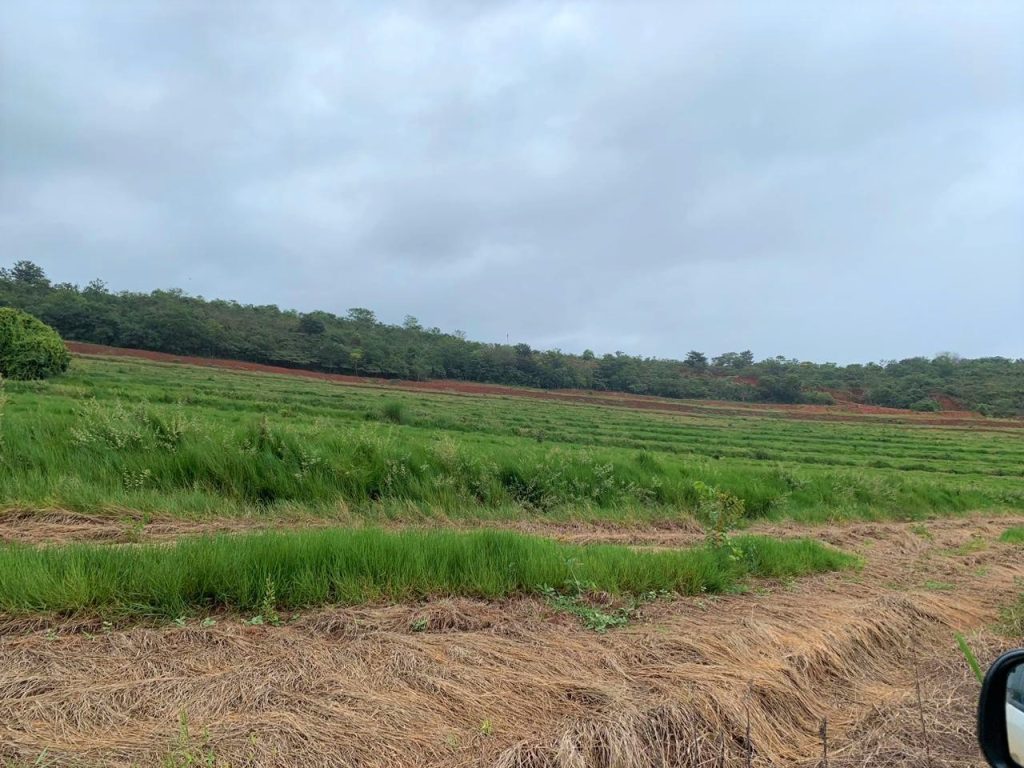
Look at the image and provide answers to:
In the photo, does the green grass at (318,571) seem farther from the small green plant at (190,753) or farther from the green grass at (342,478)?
the green grass at (342,478)

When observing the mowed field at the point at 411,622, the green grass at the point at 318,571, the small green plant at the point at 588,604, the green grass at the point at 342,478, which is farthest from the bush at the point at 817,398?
the small green plant at the point at 588,604

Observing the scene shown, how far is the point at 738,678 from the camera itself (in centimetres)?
371

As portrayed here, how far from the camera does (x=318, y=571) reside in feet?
16.0

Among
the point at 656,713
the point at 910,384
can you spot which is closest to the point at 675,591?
the point at 656,713

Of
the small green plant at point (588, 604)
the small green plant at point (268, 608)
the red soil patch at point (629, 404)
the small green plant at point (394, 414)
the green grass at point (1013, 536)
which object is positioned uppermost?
the red soil patch at point (629, 404)

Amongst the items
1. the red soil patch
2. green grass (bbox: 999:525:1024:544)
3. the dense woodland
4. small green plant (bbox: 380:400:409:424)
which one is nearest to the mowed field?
green grass (bbox: 999:525:1024:544)

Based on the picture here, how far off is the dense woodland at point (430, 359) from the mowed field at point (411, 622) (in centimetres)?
7650

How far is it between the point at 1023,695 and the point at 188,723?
12.2ft

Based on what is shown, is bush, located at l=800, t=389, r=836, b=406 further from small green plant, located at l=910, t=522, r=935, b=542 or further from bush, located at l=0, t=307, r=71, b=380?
bush, located at l=0, t=307, r=71, b=380

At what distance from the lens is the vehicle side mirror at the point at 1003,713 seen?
2096mm

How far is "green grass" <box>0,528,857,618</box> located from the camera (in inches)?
163

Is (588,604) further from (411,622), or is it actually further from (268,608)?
(268,608)

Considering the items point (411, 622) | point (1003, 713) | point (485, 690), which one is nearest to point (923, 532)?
point (1003, 713)

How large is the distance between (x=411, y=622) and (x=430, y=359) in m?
91.6
